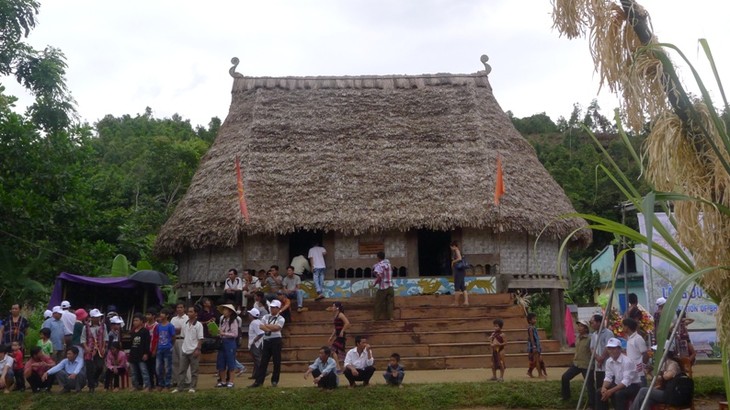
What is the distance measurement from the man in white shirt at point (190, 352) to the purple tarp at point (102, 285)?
3.96m

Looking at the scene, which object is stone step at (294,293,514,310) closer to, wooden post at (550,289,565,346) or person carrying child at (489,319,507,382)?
wooden post at (550,289,565,346)

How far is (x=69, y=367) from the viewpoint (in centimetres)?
1216

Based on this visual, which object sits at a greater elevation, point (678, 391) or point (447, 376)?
point (678, 391)

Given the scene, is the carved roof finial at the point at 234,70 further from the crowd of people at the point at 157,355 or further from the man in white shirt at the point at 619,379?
the man in white shirt at the point at 619,379

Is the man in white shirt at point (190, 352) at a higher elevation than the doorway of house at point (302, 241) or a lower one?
lower

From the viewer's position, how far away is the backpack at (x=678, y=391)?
27.4ft

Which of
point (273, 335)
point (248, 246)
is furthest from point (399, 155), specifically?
point (273, 335)

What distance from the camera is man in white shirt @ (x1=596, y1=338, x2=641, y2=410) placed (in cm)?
916

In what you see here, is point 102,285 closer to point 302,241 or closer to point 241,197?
point 241,197

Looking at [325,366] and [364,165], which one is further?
[364,165]

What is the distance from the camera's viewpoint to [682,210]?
386 cm

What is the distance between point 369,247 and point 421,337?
4.18 meters

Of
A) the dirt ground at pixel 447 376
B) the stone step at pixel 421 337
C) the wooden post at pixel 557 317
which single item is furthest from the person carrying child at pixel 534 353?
the wooden post at pixel 557 317

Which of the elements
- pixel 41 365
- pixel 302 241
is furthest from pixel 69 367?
pixel 302 241
